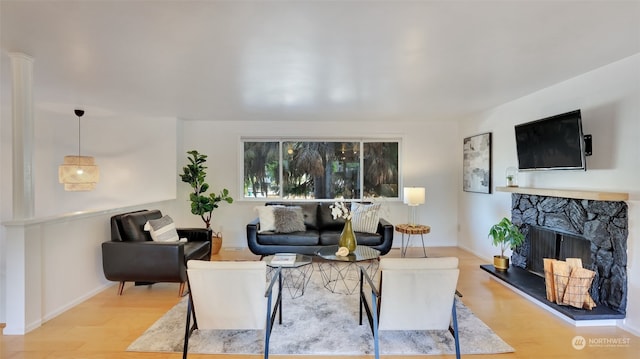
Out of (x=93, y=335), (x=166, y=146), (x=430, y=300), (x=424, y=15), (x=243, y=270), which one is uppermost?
(x=424, y=15)

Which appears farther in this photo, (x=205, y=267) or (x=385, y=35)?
(x=385, y=35)

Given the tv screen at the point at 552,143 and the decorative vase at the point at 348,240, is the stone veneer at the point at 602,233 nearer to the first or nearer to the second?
the tv screen at the point at 552,143

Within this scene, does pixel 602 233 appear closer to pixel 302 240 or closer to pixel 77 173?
pixel 302 240

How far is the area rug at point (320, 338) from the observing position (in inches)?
91.0

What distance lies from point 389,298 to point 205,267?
127cm

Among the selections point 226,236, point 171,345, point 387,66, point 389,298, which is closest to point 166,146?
point 226,236

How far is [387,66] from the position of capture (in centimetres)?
277

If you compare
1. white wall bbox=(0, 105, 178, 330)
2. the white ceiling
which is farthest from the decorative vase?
white wall bbox=(0, 105, 178, 330)

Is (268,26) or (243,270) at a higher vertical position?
(268,26)

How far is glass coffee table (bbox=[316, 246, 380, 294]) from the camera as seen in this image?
3225 millimetres

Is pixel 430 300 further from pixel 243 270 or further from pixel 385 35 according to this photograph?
pixel 385 35

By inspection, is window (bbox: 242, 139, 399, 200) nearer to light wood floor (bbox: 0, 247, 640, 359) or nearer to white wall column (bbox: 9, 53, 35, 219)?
light wood floor (bbox: 0, 247, 640, 359)

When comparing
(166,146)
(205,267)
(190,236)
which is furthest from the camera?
(166,146)

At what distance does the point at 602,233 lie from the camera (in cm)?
281
